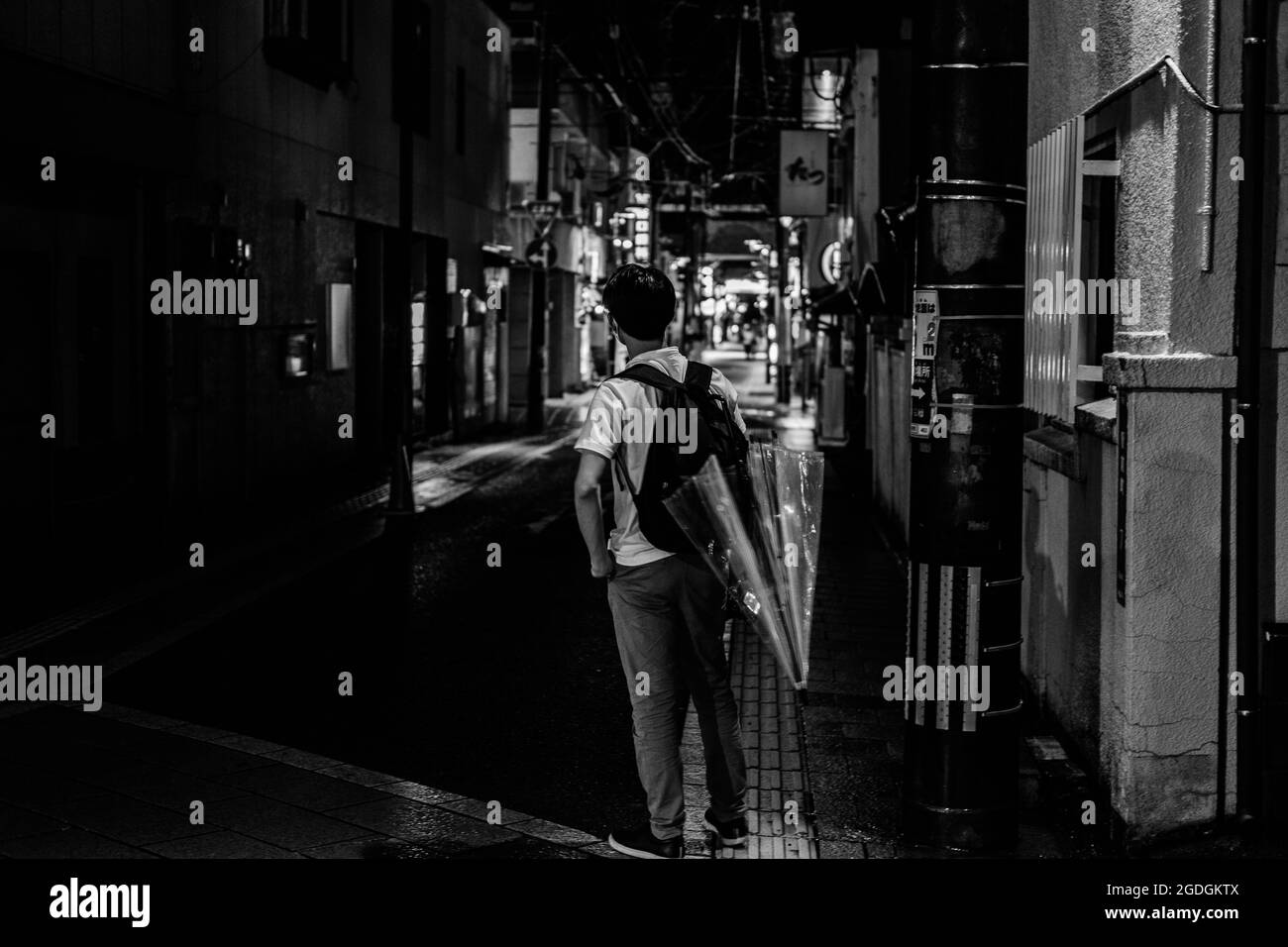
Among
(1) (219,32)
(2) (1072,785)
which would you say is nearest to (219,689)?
(2) (1072,785)

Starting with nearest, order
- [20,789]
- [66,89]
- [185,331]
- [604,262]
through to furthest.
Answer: [20,789], [66,89], [185,331], [604,262]

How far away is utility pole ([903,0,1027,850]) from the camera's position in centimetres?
564

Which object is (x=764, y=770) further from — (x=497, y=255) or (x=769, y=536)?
(x=497, y=255)

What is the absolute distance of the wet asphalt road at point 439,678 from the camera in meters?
7.26

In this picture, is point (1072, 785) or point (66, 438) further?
point (66, 438)

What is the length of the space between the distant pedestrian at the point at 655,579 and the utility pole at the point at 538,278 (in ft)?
71.1

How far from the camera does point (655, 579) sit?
5.68 meters

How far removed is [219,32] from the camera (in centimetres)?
1648

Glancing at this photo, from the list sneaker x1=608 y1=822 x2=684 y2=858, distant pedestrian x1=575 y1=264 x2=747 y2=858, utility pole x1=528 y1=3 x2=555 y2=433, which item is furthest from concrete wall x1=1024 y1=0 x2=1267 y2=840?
utility pole x1=528 y1=3 x2=555 y2=433

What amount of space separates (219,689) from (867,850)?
4402 millimetres

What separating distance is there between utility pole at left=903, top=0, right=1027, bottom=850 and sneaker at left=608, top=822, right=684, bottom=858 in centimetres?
102

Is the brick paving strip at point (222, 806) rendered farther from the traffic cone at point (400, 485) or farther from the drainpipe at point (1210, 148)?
the traffic cone at point (400, 485)
